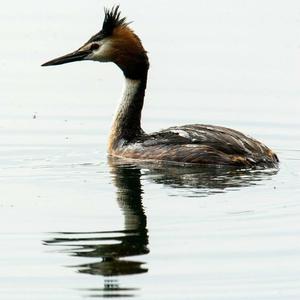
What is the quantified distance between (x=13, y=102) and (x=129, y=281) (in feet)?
25.7

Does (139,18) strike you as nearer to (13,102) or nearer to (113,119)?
(13,102)

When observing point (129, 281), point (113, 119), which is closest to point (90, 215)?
point (129, 281)

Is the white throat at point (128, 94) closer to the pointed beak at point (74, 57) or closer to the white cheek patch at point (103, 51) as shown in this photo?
the white cheek patch at point (103, 51)

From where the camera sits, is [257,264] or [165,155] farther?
[165,155]

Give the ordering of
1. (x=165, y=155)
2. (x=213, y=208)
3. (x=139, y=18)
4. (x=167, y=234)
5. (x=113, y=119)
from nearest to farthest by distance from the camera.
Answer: (x=167, y=234), (x=213, y=208), (x=165, y=155), (x=113, y=119), (x=139, y=18)

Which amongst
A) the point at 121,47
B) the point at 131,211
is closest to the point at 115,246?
the point at 131,211

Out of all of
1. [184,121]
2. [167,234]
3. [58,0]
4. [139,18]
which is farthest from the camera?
[58,0]

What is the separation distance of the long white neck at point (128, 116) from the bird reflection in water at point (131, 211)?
472 mm

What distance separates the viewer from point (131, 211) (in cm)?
1197

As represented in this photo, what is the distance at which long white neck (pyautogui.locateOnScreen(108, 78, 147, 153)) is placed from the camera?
15.0 metres

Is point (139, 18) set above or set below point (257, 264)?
above

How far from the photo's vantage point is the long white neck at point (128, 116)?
15039mm

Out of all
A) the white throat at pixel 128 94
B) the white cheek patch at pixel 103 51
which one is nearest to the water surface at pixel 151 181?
the white throat at pixel 128 94

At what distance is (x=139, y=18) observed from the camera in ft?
78.1
